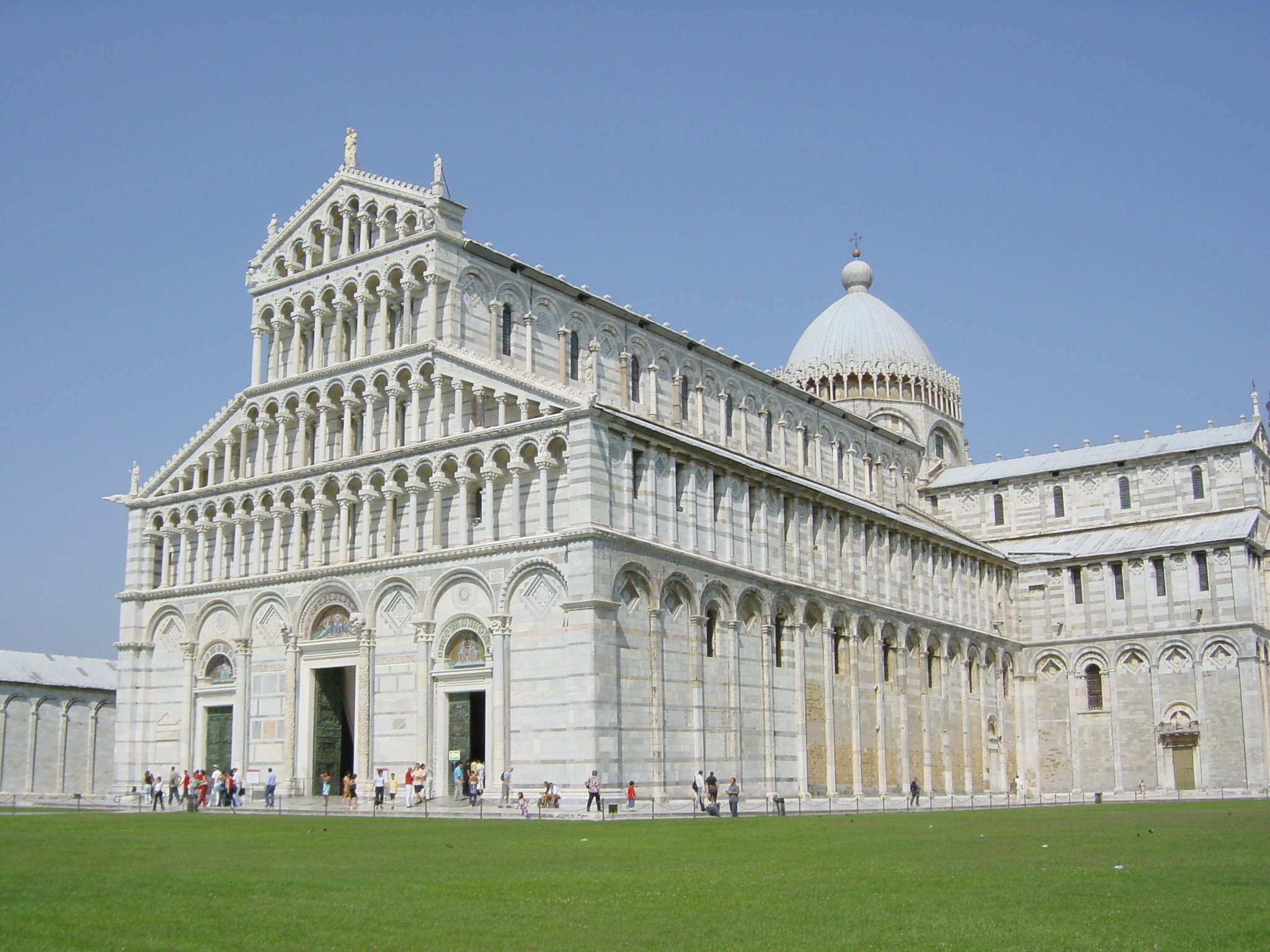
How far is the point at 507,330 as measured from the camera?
49.6 m

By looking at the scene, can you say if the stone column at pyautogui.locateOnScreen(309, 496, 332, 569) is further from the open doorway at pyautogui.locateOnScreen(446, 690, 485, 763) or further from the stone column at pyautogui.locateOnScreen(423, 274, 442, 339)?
the open doorway at pyautogui.locateOnScreen(446, 690, 485, 763)

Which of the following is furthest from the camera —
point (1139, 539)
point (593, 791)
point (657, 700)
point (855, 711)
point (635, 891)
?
point (1139, 539)

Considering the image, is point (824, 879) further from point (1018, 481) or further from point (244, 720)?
point (1018, 481)

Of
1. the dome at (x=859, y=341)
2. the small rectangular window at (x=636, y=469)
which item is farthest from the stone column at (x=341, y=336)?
the dome at (x=859, y=341)

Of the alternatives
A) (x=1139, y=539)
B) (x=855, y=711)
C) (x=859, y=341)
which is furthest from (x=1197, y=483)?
(x=855, y=711)

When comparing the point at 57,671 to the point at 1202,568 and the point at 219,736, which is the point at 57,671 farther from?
the point at 1202,568

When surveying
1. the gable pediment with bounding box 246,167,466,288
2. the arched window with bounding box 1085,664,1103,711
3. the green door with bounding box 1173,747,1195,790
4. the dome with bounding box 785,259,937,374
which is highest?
the dome with bounding box 785,259,937,374

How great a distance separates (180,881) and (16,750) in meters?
51.4

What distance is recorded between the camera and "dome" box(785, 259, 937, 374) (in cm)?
8000

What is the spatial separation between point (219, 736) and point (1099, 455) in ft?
158

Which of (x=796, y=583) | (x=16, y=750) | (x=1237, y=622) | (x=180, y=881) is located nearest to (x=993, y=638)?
(x=1237, y=622)

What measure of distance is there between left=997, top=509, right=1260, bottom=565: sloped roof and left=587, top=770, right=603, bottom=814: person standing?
37.7 m

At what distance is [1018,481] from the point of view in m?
74.9

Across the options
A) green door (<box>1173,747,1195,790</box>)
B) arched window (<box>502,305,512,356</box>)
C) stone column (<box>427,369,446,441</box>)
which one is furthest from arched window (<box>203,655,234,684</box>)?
green door (<box>1173,747,1195,790</box>)
